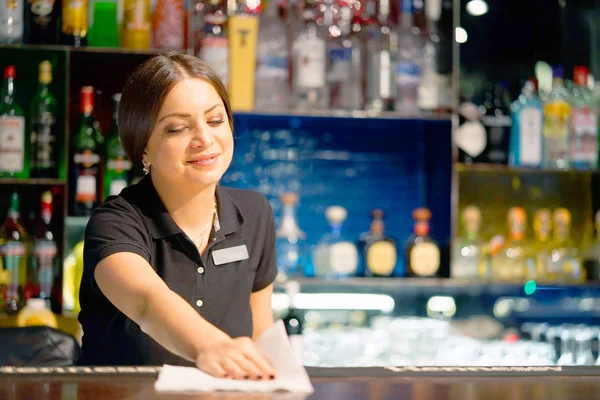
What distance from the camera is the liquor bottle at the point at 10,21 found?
2715 millimetres

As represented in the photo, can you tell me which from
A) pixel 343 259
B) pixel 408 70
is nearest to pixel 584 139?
pixel 408 70

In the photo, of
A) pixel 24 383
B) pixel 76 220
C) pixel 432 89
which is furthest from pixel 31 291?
pixel 24 383

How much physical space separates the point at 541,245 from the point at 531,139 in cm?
41

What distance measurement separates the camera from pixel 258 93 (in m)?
2.82

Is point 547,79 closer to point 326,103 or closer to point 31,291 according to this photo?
point 326,103

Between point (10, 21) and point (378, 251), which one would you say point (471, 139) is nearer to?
point (378, 251)

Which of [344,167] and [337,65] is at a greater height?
[337,65]

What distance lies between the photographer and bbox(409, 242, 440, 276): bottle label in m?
2.87

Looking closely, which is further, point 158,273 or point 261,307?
point 261,307

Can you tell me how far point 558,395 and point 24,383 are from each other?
63cm

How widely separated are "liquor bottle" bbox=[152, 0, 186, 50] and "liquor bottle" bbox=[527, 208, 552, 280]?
4.61 feet

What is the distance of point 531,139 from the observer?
295 centimetres

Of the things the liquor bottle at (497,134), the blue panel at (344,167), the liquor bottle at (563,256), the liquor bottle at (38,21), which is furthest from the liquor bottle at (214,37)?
the liquor bottle at (563,256)

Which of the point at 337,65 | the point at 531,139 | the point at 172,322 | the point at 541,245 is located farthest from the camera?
the point at 541,245
